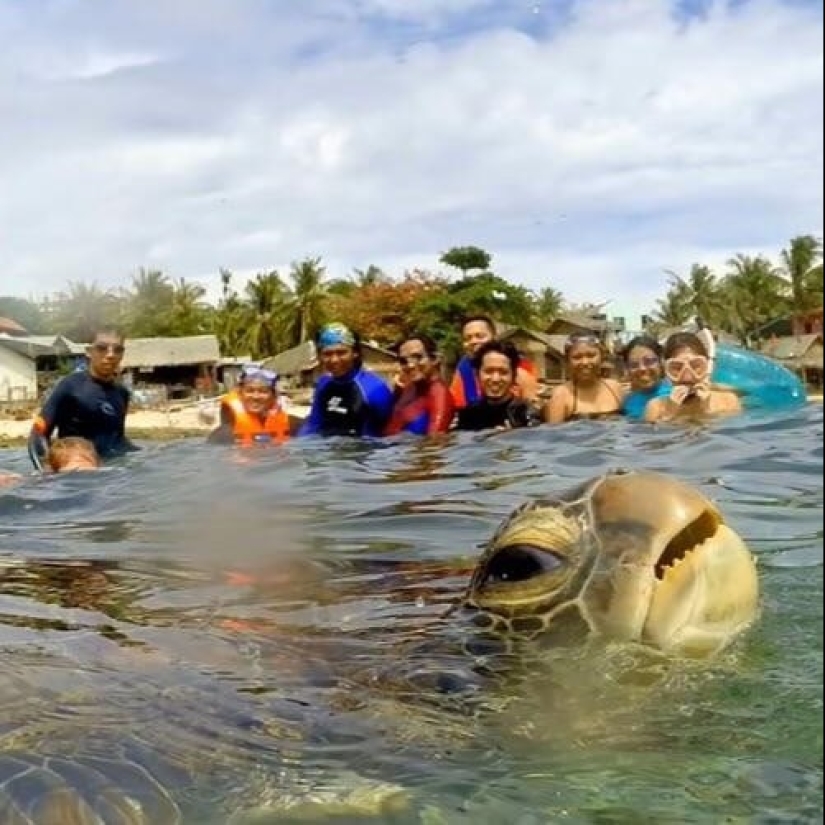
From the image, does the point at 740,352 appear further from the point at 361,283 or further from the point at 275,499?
the point at 361,283

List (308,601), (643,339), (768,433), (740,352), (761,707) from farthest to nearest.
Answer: (740,352), (643,339), (768,433), (308,601), (761,707)

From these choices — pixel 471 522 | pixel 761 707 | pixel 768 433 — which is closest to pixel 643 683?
pixel 761 707

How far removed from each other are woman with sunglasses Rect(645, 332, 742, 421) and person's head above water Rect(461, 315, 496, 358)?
158cm

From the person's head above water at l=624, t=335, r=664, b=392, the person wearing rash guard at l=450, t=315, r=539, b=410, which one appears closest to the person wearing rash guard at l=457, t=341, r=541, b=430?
the person wearing rash guard at l=450, t=315, r=539, b=410

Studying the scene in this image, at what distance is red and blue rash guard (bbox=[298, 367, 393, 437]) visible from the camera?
933 cm

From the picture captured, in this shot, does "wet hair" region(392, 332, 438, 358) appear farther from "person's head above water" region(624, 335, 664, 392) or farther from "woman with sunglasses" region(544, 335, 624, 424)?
"person's head above water" region(624, 335, 664, 392)

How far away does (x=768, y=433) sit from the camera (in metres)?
7.14

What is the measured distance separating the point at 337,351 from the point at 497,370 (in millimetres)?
1404

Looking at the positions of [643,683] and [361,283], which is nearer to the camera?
[643,683]

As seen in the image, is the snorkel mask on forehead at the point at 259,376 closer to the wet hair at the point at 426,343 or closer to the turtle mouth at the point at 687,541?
the wet hair at the point at 426,343

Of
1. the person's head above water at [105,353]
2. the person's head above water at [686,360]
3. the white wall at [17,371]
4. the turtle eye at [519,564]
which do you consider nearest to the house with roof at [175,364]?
the white wall at [17,371]

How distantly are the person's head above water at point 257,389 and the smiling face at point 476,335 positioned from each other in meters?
1.56

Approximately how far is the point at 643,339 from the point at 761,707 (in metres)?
7.22

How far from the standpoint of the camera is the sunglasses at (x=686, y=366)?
7707mm
